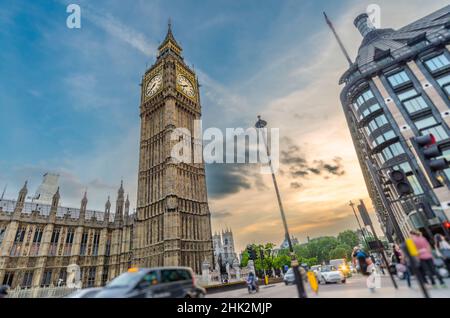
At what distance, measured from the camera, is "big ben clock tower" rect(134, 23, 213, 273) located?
37.8 meters

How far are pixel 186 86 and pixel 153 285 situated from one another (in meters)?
52.4

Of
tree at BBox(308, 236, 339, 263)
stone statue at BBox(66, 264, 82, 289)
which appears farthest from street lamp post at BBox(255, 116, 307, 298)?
tree at BBox(308, 236, 339, 263)

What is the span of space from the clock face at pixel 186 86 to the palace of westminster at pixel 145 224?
324mm

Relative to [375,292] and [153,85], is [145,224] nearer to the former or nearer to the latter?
[153,85]

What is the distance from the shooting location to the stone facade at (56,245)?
1607 inches

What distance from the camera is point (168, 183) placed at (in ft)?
133

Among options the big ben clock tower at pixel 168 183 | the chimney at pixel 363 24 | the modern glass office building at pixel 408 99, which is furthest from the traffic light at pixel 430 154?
the chimney at pixel 363 24

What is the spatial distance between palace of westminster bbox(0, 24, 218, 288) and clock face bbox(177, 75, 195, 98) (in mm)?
324

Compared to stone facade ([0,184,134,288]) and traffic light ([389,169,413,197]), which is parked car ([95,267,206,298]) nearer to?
traffic light ([389,169,413,197])
